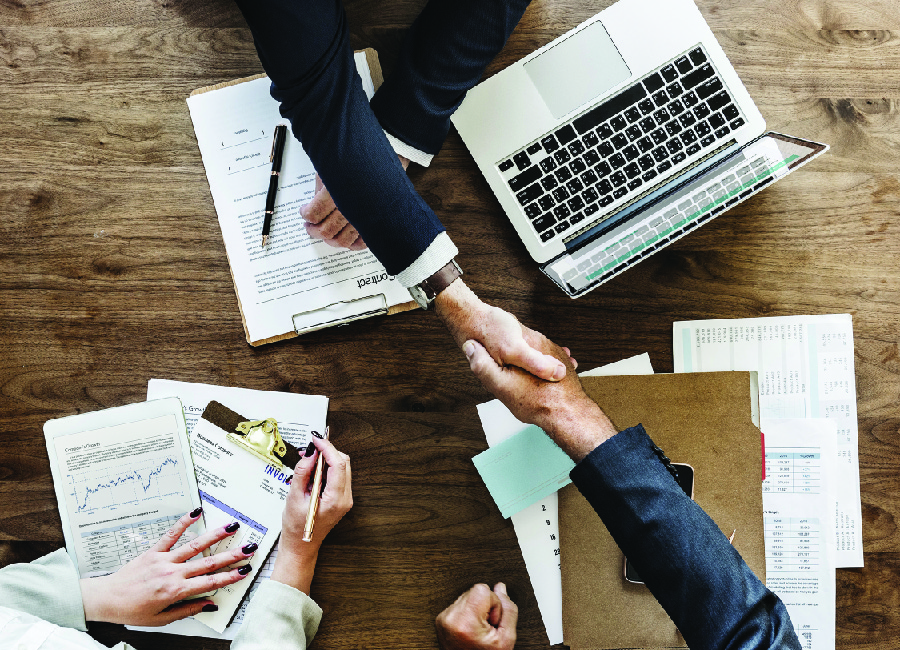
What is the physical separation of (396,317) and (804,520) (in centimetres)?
81

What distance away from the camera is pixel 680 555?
90 cm

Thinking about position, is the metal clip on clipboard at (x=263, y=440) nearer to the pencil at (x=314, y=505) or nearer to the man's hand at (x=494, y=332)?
the pencil at (x=314, y=505)

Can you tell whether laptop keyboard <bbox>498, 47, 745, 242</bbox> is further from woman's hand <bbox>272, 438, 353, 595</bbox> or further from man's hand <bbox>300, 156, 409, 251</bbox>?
woman's hand <bbox>272, 438, 353, 595</bbox>

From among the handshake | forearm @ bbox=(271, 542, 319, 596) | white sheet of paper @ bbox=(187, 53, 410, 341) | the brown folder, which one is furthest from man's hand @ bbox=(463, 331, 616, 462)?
forearm @ bbox=(271, 542, 319, 596)

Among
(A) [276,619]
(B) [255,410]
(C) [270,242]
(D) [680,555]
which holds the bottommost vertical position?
(A) [276,619]

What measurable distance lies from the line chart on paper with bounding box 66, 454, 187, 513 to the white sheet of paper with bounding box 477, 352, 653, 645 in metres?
0.58

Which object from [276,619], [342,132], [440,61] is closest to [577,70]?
[440,61]

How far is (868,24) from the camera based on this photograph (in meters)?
1.15

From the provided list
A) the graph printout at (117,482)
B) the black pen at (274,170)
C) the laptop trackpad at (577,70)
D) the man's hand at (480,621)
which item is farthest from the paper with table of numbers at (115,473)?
the laptop trackpad at (577,70)

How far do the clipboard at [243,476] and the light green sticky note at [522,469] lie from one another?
35cm

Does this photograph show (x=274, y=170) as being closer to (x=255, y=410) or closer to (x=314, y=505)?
(x=255, y=410)

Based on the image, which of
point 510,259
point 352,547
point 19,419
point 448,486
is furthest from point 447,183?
point 19,419

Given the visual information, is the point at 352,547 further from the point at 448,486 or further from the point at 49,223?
the point at 49,223

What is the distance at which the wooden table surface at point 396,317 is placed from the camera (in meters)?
1.15
